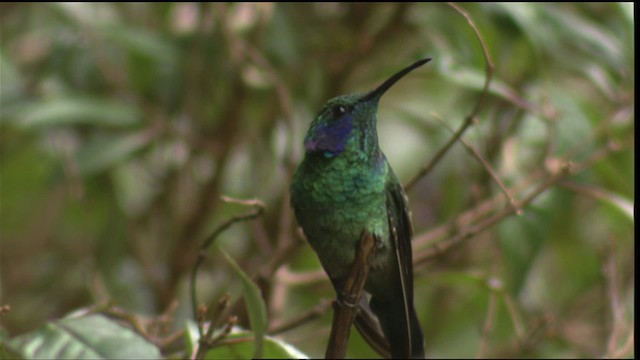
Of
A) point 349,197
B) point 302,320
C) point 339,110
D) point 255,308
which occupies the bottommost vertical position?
point 302,320

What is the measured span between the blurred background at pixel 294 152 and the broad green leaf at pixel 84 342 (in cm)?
43

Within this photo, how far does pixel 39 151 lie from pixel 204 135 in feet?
1.61

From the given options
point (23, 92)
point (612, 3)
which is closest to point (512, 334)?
point (612, 3)

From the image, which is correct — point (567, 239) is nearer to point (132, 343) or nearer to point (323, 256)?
point (323, 256)

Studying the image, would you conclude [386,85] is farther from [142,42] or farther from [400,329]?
[142,42]

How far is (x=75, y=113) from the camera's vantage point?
202 centimetres

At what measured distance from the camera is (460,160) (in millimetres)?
2402

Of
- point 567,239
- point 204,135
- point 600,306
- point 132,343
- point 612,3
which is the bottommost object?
point 600,306

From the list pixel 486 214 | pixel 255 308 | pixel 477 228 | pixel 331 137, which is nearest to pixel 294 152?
pixel 486 214

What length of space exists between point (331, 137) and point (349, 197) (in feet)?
0.33

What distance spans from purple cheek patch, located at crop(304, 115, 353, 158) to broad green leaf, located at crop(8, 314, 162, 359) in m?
0.35

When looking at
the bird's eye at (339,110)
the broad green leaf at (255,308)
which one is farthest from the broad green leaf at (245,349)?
the bird's eye at (339,110)

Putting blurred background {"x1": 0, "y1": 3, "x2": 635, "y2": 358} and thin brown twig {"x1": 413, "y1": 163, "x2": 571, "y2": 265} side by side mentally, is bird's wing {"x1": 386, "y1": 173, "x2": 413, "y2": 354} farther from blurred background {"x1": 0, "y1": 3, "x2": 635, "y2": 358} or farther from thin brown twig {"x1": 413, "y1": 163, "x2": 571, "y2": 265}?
blurred background {"x1": 0, "y1": 3, "x2": 635, "y2": 358}

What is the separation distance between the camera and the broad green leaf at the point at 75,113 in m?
1.98
